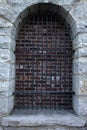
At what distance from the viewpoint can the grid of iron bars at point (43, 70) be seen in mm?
3326

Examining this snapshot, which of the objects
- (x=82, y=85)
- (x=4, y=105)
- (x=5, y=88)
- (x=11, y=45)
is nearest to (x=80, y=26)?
(x=82, y=85)

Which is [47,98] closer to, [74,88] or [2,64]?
[74,88]

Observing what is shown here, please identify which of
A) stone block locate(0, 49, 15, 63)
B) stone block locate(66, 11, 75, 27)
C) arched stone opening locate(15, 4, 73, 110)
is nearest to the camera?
stone block locate(0, 49, 15, 63)

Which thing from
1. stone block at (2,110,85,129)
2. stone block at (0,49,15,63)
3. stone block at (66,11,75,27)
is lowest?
stone block at (2,110,85,129)

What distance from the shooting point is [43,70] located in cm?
336

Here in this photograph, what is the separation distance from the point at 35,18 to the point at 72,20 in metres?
0.80

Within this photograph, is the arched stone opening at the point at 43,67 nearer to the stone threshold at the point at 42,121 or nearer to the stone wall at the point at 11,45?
the stone wall at the point at 11,45

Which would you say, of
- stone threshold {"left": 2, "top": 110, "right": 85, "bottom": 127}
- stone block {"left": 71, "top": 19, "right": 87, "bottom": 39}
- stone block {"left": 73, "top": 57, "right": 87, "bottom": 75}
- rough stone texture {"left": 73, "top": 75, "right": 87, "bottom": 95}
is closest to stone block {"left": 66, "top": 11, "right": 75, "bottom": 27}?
stone block {"left": 71, "top": 19, "right": 87, "bottom": 39}

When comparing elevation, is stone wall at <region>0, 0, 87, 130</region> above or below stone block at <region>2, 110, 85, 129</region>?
above

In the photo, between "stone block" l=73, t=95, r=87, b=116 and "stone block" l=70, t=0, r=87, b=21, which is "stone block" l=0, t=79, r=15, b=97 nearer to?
"stone block" l=73, t=95, r=87, b=116

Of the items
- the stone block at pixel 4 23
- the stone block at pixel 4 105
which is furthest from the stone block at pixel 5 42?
the stone block at pixel 4 105

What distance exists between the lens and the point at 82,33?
297cm

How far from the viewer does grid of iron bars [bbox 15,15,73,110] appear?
3326mm

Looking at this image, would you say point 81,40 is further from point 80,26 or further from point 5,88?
point 5,88
